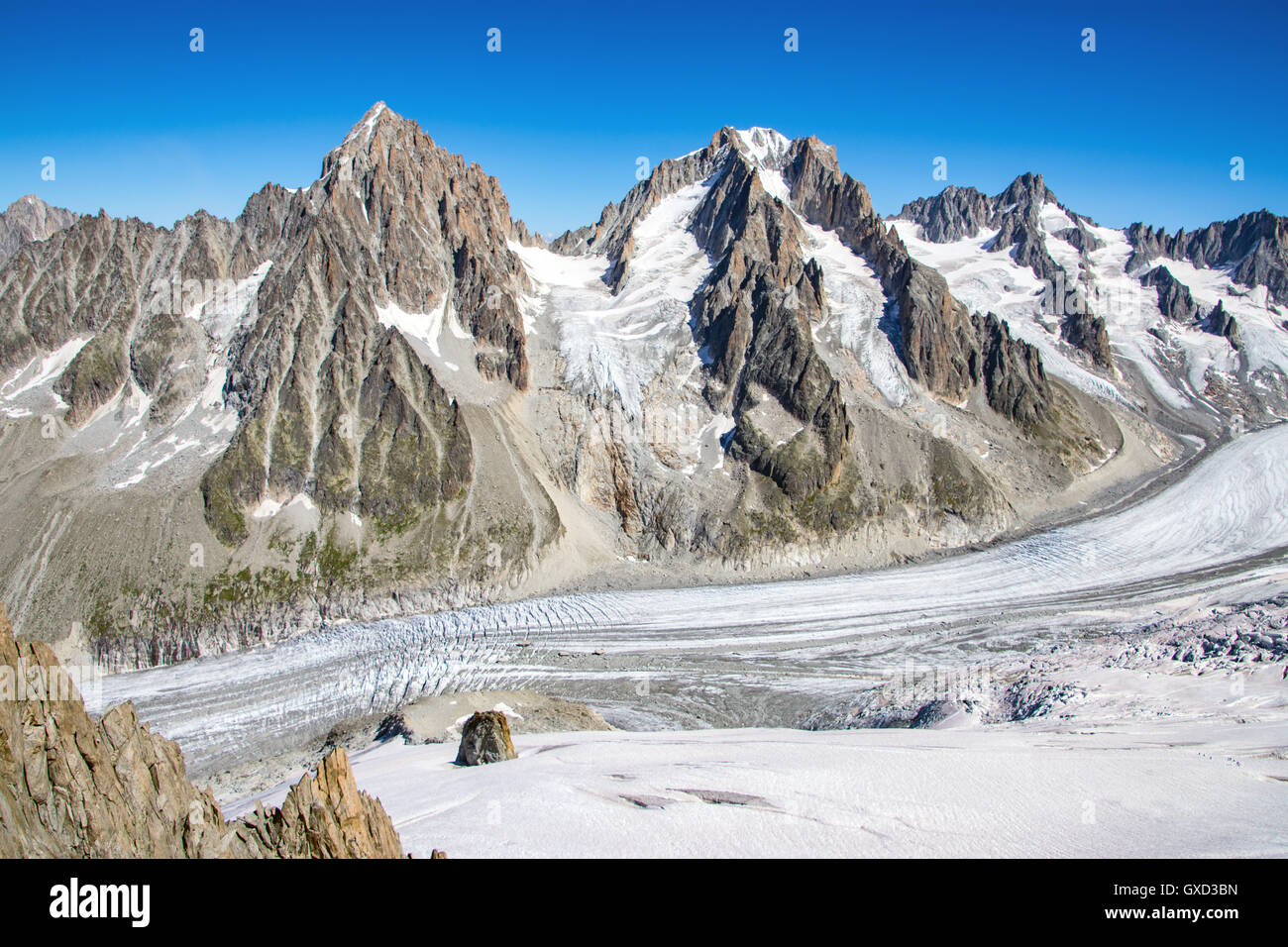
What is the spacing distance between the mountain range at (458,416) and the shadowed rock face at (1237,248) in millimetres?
78229

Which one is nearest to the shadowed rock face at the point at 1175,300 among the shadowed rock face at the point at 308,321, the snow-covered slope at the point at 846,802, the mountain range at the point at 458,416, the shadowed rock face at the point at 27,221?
the mountain range at the point at 458,416

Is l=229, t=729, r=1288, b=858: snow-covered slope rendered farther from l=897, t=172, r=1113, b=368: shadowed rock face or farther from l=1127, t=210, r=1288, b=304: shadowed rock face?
l=1127, t=210, r=1288, b=304: shadowed rock face

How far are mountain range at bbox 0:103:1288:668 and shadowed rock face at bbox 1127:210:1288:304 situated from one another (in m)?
78.2

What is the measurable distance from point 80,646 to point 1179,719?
6590 cm

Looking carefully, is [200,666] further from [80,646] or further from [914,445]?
[914,445]

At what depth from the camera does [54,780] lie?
995 cm

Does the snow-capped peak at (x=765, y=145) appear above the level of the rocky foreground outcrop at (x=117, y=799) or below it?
above

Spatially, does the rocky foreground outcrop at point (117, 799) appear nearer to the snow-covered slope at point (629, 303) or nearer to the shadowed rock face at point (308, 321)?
the shadowed rock face at point (308, 321)

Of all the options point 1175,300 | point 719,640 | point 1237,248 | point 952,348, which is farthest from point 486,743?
point 1237,248

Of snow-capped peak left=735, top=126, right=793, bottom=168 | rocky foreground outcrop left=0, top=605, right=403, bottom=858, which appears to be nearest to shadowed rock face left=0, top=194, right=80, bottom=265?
snow-capped peak left=735, top=126, right=793, bottom=168

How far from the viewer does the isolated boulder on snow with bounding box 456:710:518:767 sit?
2162 centimetres

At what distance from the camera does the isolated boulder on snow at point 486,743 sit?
21.6 metres

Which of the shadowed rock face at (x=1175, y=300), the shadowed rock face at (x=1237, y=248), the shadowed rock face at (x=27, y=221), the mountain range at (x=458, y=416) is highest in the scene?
the shadowed rock face at (x=27, y=221)
